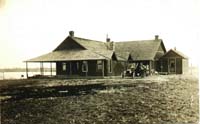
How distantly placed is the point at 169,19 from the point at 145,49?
11437 mm

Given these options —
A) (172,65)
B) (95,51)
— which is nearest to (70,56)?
(95,51)

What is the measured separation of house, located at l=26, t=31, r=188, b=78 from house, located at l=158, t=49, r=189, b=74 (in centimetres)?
10

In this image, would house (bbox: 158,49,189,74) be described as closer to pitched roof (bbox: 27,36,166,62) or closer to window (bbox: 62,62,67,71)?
pitched roof (bbox: 27,36,166,62)

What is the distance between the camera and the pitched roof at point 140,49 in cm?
1759

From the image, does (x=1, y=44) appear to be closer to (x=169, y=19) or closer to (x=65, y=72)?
(x=169, y=19)

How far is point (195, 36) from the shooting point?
6.19m

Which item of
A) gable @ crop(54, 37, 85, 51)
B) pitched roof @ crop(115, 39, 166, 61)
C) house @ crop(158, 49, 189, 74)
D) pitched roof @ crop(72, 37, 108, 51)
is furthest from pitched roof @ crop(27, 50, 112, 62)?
house @ crop(158, 49, 189, 74)

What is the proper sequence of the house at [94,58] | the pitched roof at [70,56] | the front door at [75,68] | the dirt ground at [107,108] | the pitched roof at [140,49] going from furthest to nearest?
the pitched roof at [140,49] < the front door at [75,68] < the house at [94,58] < the pitched roof at [70,56] < the dirt ground at [107,108]

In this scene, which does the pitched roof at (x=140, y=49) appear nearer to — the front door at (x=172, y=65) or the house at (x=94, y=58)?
the house at (x=94, y=58)

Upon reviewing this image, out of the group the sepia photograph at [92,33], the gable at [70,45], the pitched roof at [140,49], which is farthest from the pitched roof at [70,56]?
the sepia photograph at [92,33]

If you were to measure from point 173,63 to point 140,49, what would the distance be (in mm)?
2732

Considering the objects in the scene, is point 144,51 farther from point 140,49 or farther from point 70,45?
point 70,45

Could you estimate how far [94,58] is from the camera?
48.2 ft

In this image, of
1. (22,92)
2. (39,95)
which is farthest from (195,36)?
(22,92)
